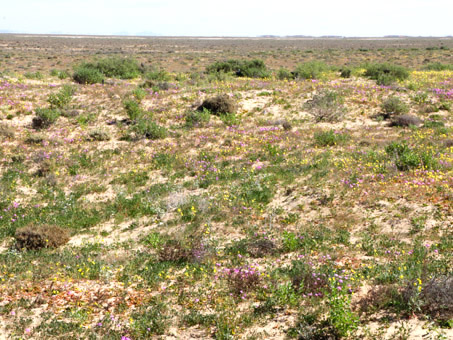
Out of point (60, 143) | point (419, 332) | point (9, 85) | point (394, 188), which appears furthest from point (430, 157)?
point (9, 85)

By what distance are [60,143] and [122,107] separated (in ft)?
15.7

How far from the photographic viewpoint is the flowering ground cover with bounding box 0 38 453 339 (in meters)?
5.64

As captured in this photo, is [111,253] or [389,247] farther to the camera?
[111,253]

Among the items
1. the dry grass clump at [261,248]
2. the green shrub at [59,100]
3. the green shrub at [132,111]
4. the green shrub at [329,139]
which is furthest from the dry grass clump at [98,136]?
the dry grass clump at [261,248]

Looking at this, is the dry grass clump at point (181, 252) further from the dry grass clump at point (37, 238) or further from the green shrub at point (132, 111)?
the green shrub at point (132, 111)

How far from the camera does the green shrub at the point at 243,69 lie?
30.0 meters

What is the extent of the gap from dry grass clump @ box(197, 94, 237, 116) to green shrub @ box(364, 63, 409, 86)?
11522mm

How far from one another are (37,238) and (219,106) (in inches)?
465

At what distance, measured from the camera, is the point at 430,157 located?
434 inches

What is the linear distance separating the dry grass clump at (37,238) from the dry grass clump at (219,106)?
11.1m

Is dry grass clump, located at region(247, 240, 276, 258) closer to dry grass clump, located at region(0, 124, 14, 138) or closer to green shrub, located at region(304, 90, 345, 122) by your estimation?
green shrub, located at region(304, 90, 345, 122)

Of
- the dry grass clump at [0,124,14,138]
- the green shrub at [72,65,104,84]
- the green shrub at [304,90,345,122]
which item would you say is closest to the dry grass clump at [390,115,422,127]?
the green shrub at [304,90,345,122]

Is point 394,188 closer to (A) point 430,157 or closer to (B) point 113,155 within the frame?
(A) point 430,157

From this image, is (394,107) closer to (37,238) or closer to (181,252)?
(181,252)
